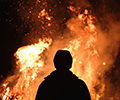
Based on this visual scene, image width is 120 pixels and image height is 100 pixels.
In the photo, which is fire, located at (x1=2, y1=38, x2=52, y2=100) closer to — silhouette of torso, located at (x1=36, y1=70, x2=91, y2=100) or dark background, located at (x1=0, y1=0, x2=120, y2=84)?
dark background, located at (x1=0, y1=0, x2=120, y2=84)

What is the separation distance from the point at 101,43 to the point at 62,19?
268 centimetres

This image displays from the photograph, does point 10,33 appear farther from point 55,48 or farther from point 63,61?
point 63,61

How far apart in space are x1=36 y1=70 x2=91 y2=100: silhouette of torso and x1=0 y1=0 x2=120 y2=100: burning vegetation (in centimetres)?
535

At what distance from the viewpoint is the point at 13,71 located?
417 inches

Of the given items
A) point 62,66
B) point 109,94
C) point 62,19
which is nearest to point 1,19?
point 62,19

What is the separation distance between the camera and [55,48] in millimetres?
8008

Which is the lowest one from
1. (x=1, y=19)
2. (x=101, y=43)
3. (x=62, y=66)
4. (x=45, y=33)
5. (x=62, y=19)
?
(x=62, y=66)

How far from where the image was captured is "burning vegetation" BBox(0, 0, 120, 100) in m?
7.30

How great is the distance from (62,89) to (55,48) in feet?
19.9

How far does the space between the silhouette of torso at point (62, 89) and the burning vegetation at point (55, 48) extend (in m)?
5.35

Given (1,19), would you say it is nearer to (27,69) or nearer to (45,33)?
(45,33)

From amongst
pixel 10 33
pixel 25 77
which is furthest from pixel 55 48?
pixel 10 33

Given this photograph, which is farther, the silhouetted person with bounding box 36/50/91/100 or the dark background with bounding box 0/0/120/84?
the dark background with bounding box 0/0/120/84

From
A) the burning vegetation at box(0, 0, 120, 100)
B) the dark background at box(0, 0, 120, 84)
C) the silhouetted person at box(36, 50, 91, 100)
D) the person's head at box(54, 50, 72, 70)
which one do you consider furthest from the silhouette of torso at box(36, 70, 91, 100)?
the dark background at box(0, 0, 120, 84)
